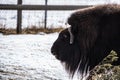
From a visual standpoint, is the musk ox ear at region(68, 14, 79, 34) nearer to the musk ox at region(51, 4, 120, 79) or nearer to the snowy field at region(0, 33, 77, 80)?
the musk ox at region(51, 4, 120, 79)

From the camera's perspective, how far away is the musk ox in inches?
196

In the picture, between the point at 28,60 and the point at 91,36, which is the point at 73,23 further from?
the point at 28,60

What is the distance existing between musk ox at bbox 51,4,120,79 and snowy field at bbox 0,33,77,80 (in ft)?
1.47

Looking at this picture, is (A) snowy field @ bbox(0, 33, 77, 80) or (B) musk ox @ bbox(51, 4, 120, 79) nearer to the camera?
(B) musk ox @ bbox(51, 4, 120, 79)

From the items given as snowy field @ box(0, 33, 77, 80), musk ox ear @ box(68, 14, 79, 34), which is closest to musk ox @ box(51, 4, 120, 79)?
musk ox ear @ box(68, 14, 79, 34)

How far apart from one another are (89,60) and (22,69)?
2.18 m

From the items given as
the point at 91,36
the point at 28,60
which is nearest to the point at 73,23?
the point at 91,36

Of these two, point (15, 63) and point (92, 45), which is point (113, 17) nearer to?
point (92, 45)

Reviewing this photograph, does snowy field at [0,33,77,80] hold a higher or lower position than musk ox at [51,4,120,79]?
lower

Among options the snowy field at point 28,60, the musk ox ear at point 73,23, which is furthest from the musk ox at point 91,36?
the snowy field at point 28,60

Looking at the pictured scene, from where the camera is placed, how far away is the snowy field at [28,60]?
21.8ft

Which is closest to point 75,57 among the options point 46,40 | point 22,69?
point 22,69

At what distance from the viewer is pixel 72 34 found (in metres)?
5.04

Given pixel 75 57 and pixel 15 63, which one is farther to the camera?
pixel 15 63
